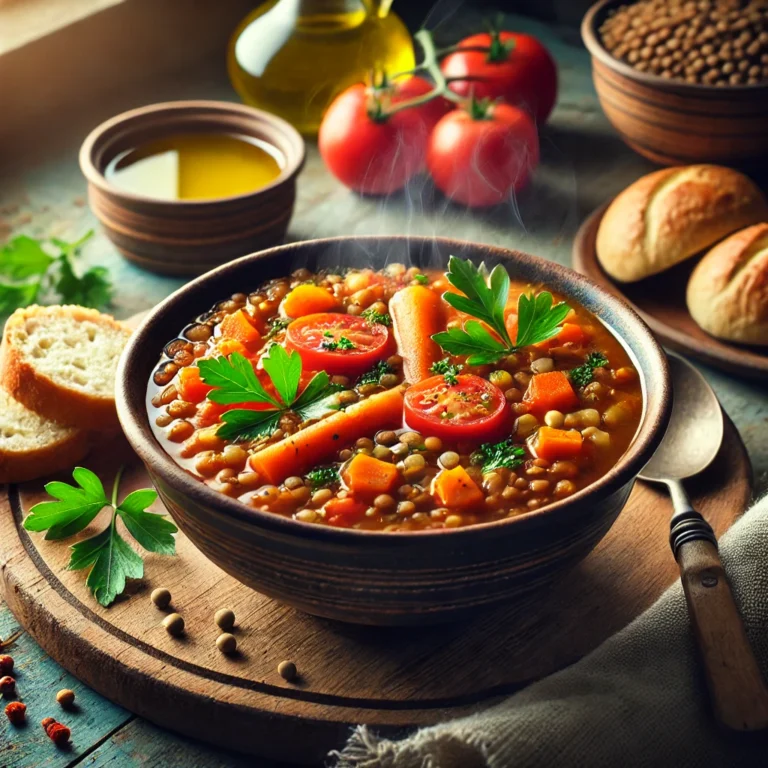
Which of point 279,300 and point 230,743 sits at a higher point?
point 279,300

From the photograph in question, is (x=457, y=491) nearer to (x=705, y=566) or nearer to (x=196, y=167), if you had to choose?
(x=705, y=566)

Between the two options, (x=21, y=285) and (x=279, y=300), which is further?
(x=21, y=285)

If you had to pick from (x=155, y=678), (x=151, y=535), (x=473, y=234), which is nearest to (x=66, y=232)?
(x=473, y=234)

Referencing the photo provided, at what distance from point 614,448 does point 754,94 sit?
2372mm

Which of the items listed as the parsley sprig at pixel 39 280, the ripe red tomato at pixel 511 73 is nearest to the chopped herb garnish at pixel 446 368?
the parsley sprig at pixel 39 280

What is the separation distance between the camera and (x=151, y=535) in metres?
2.87

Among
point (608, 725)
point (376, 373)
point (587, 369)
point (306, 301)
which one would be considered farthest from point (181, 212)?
point (608, 725)

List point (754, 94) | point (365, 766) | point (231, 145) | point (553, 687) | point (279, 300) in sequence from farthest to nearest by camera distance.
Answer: point (231, 145) → point (754, 94) → point (279, 300) → point (553, 687) → point (365, 766)

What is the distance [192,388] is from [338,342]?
1.36 ft

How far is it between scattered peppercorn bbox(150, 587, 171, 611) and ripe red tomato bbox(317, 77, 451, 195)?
2.61 meters

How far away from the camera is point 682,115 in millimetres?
4551

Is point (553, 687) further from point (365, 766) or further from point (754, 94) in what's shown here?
point (754, 94)

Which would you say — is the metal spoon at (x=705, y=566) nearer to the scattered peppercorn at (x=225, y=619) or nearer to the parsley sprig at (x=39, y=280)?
the scattered peppercorn at (x=225, y=619)

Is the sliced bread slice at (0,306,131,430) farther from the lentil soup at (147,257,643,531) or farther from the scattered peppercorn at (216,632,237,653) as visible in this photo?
the scattered peppercorn at (216,632,237,653)
